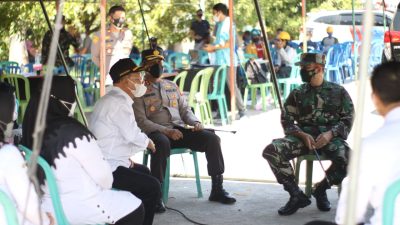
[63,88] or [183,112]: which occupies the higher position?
[63,88]

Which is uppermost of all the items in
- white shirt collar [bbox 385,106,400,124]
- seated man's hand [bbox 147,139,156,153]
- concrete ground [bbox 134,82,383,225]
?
white shirt collar [bbox 385,106,400,124]

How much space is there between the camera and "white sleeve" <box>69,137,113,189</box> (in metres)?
3.75

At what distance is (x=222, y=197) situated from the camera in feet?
20.7

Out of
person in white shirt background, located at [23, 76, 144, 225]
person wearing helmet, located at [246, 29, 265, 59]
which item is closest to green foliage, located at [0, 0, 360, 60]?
person wearing helmet, located at [246, 29, 265, 59]

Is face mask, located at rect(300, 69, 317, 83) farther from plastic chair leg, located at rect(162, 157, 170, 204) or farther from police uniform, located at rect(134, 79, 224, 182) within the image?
plastic chair leg, located at rect(162, 157, 170, 204)

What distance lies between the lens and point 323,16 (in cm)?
2047

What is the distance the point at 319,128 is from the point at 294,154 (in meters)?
0.27

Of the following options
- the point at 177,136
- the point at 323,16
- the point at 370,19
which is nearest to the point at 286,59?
the point at 323,16

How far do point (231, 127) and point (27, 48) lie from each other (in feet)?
17.6

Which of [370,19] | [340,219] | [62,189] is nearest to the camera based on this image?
[370,19]

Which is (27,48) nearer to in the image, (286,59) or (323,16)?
(286,59)

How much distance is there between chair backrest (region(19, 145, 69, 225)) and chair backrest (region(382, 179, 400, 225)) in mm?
1491

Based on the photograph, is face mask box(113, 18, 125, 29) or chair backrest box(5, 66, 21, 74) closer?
face mask box(113, 18, 125, 29)

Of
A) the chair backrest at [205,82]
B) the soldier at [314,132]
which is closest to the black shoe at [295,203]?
the soldier at [314,132]
